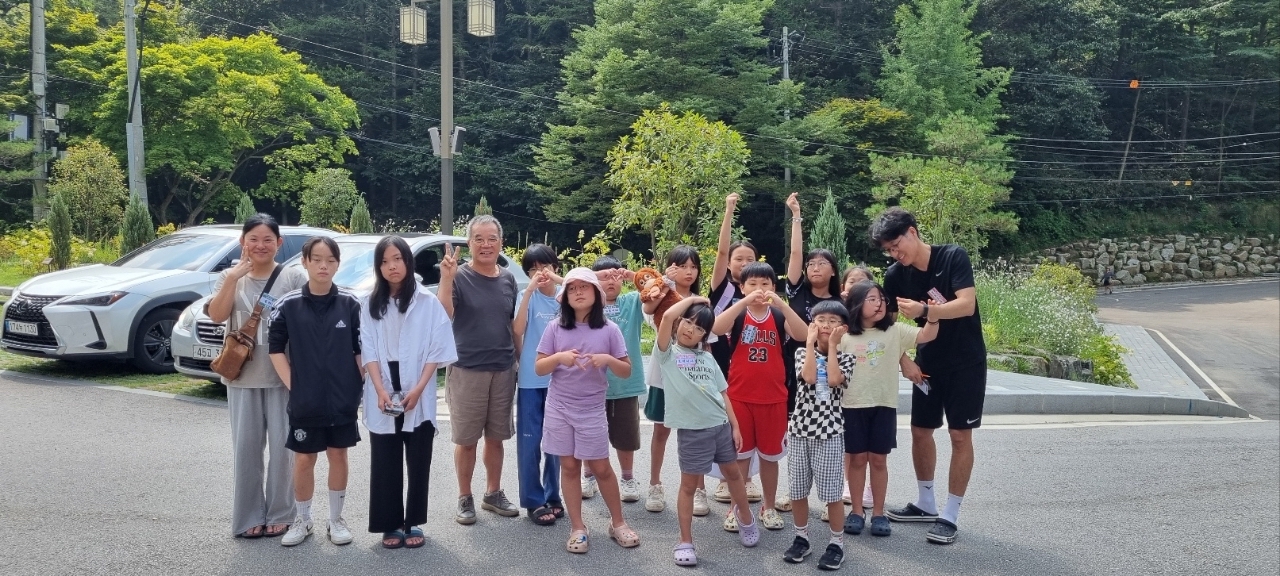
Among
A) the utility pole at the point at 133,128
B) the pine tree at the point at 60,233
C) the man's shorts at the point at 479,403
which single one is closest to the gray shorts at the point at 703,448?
the man's shorts at the point at 479,403

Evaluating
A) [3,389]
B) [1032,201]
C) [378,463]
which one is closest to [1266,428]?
[378,463]

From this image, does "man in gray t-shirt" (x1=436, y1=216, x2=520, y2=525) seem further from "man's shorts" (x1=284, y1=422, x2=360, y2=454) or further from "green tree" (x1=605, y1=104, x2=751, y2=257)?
"green tree" (x1=605, y1=104, x2=751, y2=257)

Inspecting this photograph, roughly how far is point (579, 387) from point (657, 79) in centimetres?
2893

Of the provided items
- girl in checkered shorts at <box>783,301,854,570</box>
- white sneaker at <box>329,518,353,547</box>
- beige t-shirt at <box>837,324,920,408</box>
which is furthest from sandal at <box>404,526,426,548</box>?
beige t-shirt at <box>837,324,920,408</box>

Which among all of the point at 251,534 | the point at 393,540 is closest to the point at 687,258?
the point at 393,540

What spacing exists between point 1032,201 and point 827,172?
11.7m

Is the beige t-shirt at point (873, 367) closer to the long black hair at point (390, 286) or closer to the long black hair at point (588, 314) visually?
the long black hair at point (588, 314)

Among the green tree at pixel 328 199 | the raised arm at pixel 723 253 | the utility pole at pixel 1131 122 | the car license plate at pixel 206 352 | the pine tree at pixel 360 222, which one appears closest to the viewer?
the raised arm at pixel 723 253

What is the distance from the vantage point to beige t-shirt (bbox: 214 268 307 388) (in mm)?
5004

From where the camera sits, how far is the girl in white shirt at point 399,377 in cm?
489

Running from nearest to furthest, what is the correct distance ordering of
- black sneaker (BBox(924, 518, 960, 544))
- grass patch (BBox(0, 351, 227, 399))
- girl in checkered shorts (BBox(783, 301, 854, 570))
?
girl in checkered shorts (BBox(783, 301, 854, 570)), black sneaker (BBox(924, 518, 960, 544)), grass patch (BBox(0, 351, 227, 399))

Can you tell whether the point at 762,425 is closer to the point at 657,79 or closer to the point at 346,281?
the point at 346,281

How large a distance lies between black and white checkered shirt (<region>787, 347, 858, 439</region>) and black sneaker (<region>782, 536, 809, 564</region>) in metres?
0.56

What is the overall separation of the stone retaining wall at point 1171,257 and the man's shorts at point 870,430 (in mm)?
37816
